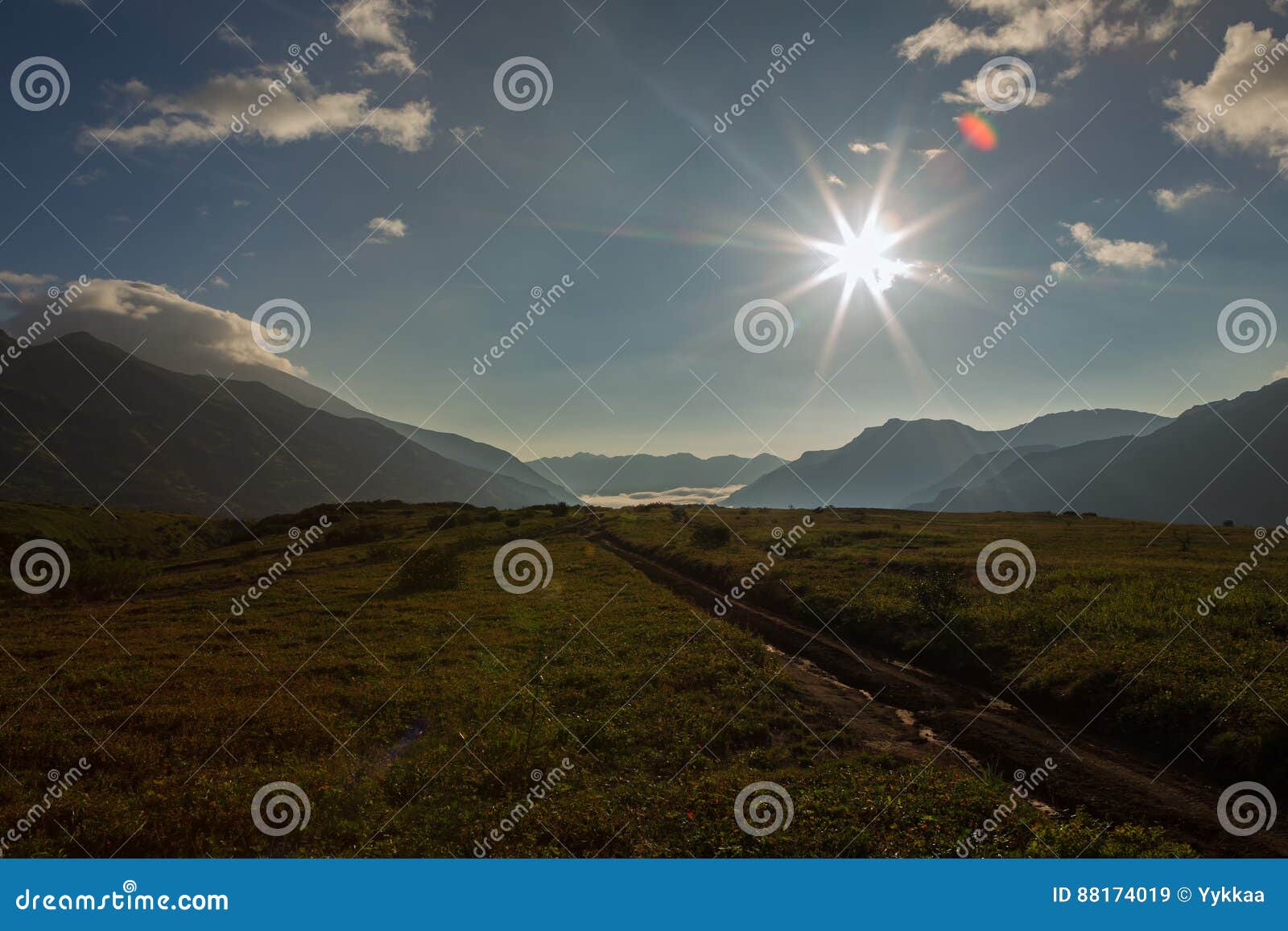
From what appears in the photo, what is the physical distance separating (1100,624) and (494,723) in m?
26.3

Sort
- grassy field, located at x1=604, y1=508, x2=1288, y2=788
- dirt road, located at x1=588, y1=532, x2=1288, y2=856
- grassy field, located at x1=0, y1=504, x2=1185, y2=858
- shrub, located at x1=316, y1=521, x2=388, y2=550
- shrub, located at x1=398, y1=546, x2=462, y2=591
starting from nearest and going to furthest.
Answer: grassy field, located at x1=0, y1=504, x2=1185, y2=858, dirt road, located at x1=588, y1=532, x2=1288, y2=856, grassy field, located at x1=604, y1=508, x2=1288, y2=788, shrub, located at x1=398, y1=546, x2=462, y2=591, shrub, located at x1=316, y1=521, x2=388, y2=550

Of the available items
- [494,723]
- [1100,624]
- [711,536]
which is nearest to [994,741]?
[1100,624]

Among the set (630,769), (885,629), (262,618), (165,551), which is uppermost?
(885,629)

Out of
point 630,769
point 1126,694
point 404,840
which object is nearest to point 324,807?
point 404,840

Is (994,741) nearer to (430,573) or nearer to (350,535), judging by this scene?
(430,573)

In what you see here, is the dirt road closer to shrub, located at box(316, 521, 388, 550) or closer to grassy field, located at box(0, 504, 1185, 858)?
grassy field, located at box(0, 504, 1185, 858)

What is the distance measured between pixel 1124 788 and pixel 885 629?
14.8 metres

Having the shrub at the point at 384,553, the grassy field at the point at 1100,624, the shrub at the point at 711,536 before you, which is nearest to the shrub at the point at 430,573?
the shrub at the point at 384,553

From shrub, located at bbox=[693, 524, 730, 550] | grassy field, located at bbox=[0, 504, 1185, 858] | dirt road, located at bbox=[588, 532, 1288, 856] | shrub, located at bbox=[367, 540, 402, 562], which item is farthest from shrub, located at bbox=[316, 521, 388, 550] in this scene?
dirt road, located at bbox=[588, 532, 1288, 856]

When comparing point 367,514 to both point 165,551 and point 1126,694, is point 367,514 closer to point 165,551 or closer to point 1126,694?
point 165,551

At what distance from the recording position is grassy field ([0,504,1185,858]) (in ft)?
40.2

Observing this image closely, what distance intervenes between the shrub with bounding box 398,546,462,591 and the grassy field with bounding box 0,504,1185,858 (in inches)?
159

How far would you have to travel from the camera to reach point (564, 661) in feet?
82.9

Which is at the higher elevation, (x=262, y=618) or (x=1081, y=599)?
(x=1081, y=599)
